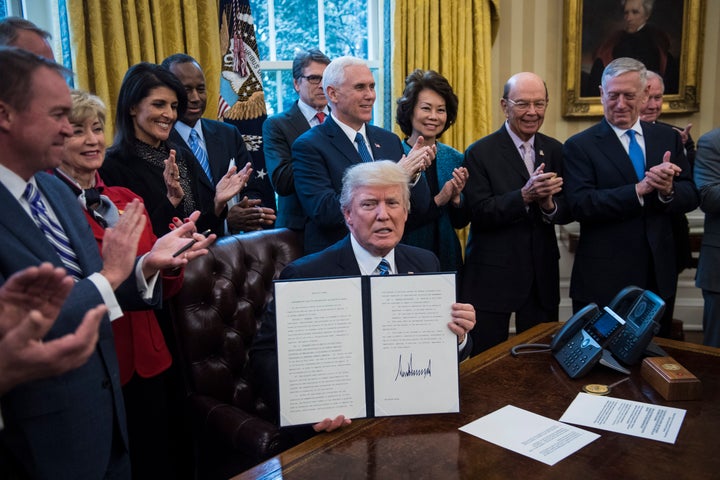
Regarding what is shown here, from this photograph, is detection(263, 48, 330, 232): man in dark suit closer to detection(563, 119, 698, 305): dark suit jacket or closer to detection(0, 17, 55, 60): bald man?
detection(0, 17, 55, 60): bald man

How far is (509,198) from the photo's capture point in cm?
310

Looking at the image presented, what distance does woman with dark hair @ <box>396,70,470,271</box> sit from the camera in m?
3.42

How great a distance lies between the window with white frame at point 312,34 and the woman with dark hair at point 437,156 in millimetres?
1451

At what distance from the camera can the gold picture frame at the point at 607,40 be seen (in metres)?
5.04

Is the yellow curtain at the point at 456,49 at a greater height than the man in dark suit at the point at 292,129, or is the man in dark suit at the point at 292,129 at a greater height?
the yellow curtain at the point at 456,49

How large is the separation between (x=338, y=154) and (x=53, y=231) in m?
1.59

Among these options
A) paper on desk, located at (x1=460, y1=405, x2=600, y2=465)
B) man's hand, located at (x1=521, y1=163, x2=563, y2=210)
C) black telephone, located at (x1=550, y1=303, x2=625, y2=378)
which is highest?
man's hand, located at (x1=521, y1=163, x2=563, y2=210)

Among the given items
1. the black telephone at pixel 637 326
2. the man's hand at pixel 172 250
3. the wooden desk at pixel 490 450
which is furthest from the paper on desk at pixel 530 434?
the man's hand at pixel 172 250

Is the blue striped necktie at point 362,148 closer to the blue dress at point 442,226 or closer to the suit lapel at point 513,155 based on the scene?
the blue dress at point 442,226

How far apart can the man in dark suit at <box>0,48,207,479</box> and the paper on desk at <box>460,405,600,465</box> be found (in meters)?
0.95

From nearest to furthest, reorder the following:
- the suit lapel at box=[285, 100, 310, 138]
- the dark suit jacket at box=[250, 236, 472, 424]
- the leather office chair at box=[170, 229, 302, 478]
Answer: the dark suit jacket at box=[250, 236, 472, 424] → the leather office chair at box=[170, 229, 302, 478] → the suit lapel at box=[285, 100, 310, 138]

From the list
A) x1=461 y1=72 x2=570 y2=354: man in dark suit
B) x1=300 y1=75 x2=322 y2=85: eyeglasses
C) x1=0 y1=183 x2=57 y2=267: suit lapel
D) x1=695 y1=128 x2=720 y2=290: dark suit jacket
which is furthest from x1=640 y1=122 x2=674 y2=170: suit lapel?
x1=0 y1=183 x2=57 y2=267: suit lapel

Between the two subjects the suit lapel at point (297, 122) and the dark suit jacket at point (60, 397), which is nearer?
the dark suit jacket at point (60, 397)

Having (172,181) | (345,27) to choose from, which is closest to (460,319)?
(172,181)
